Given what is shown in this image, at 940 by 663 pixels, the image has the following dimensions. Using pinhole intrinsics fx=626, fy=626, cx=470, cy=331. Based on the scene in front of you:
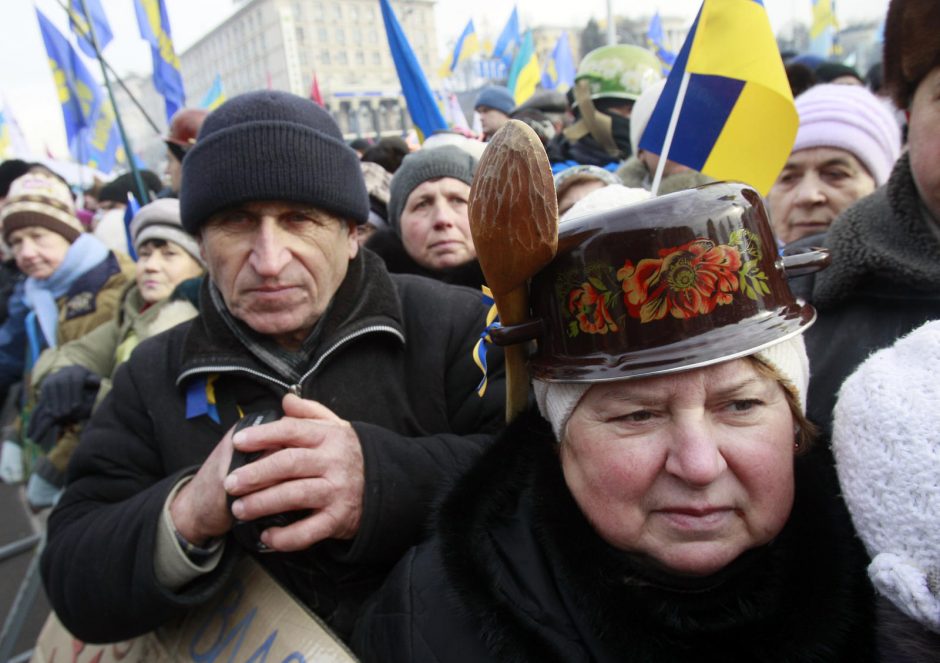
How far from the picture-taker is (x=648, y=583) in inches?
44.2

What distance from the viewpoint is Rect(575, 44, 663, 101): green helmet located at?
4.04m

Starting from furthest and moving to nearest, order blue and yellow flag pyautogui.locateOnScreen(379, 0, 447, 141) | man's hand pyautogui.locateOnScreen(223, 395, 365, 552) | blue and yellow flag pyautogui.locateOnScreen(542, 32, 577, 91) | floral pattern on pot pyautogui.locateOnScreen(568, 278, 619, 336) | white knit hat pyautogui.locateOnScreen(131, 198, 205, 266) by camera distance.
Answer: blue and yellow flag pyautogui.locateOnScreen(542, 32, 577, 91) < blue and yellow flag pyautogui.locateOnScreen(379, 0, 447, 141) < white knit hat pyautogui.locateOnScreen(131, 198, 205, 266) < man's hand pyautogui.locateOnScreen(223, 395, 365, 552) < floral pattern on pot pyautogui.locateOnScreen(568, 278, 619, 336)

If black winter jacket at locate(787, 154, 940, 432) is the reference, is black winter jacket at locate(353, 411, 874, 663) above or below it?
below

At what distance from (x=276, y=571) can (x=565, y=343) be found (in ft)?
3.27

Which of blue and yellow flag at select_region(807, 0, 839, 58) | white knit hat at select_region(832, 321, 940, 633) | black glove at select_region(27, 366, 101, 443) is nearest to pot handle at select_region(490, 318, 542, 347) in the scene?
white knit hat at select_region(832, 321, 940, 633)

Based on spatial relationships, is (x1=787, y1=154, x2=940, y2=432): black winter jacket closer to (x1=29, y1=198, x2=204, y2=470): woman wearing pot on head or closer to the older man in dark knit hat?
the older man in dark knit hat

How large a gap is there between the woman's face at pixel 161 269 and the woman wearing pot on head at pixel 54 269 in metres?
0.56

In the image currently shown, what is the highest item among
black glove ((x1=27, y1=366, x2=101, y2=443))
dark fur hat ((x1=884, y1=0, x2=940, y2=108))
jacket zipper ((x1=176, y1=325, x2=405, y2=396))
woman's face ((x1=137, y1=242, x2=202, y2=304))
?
dark fur hat ((x1=884, y1=0, x2=940, y2=108))

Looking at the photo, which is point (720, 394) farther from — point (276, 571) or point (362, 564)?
point (276, 571)

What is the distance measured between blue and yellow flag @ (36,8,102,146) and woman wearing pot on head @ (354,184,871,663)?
24.4ft

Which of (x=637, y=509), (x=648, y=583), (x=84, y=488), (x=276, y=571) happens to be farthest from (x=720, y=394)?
(x=84, y=488)

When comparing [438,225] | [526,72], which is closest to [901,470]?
[438,225]

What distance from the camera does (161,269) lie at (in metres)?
3.05

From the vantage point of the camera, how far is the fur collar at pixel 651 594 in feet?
3.37
